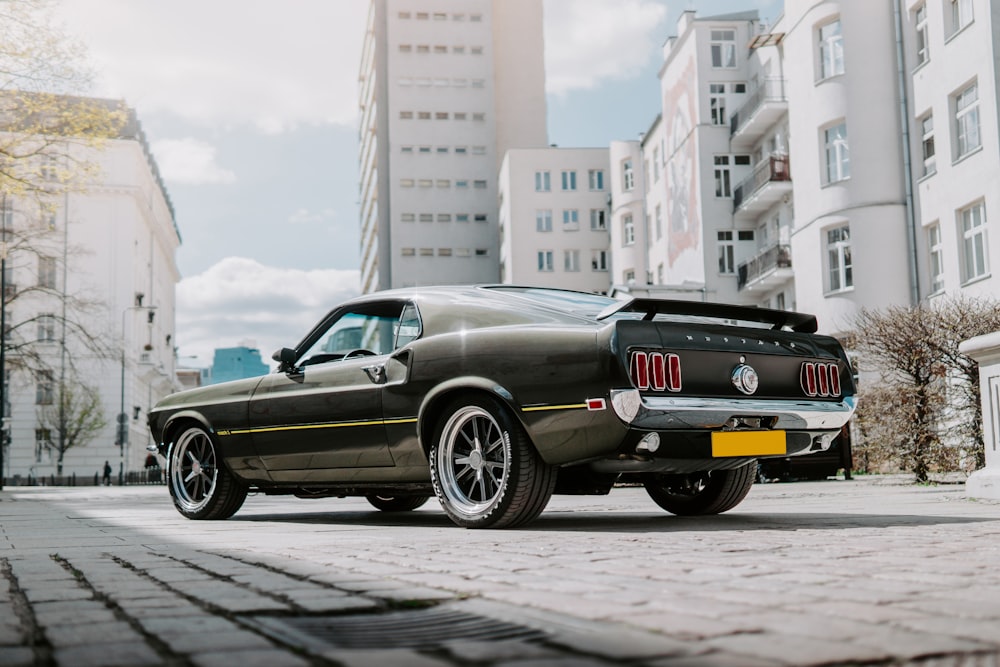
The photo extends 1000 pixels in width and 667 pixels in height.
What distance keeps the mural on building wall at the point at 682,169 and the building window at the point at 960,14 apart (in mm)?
16555

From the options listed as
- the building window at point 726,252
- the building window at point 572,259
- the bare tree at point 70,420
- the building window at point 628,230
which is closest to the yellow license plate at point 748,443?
the building window at point 726,252

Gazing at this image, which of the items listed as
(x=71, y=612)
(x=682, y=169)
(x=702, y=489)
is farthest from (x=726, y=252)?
(x=71, y=612)

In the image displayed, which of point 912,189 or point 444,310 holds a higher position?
point 912,189

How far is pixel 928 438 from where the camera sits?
14656 millimetres

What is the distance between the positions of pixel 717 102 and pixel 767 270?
25.3 ft

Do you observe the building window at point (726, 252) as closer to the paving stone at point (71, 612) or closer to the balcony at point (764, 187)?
the balcony at point (764, 187)

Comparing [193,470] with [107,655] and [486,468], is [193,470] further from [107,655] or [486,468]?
[107,655]

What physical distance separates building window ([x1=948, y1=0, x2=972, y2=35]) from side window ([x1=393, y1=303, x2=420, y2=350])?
20.8 m

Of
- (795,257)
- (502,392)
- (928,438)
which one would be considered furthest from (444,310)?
(795,257)

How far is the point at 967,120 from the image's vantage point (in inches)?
987

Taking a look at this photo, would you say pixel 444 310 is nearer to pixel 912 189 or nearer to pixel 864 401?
pixel 864 401

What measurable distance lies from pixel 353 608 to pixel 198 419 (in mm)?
5739

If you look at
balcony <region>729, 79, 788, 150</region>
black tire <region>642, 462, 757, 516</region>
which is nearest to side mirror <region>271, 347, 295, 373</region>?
black tire <region>642, 462, 757, 516</region>

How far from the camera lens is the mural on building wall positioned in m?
42.7
